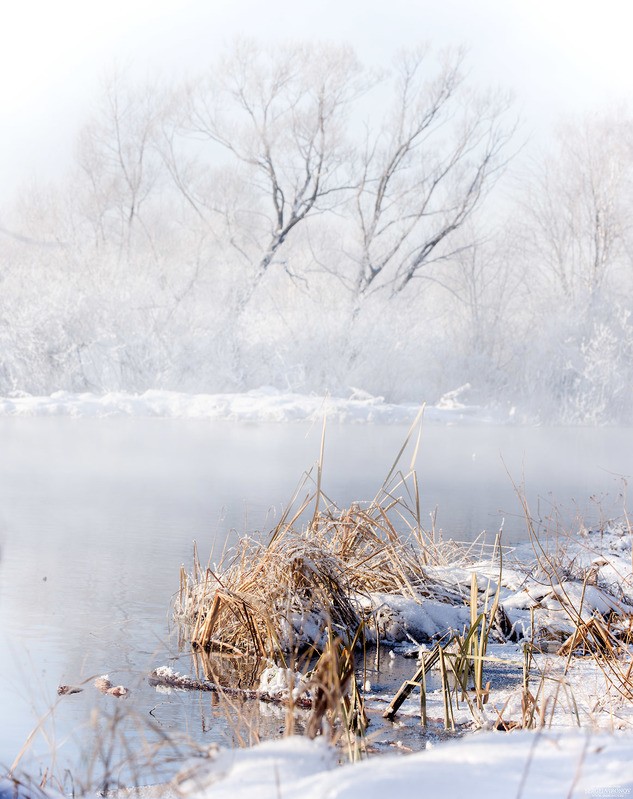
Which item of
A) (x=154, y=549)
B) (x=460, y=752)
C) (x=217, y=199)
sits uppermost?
(x=217, y=199)

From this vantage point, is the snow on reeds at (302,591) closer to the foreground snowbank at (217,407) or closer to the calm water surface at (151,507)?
the calm water surface at (151,507)

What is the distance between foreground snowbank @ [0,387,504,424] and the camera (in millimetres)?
19297

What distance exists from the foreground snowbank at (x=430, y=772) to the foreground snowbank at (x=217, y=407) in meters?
17.4

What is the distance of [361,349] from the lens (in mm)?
21828

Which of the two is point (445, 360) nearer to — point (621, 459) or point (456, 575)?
point (621, 459)

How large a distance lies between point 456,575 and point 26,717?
2252 mm

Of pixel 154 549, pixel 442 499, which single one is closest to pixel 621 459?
pixel 442 499

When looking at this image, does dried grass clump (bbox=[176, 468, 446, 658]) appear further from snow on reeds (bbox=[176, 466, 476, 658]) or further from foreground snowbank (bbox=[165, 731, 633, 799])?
foreground snowbank (bbox=[165, 731, 633, 799])

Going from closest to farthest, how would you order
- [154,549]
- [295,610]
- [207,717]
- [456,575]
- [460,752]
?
[460,752], [207,717], [295,610], [456,575], [154,549]

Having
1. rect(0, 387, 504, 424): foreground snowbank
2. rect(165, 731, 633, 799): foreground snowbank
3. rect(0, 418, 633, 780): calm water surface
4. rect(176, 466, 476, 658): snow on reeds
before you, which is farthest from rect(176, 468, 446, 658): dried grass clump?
rect(0, 387, 504, 424): foreground snowbank

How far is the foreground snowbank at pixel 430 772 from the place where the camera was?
4.28 feet

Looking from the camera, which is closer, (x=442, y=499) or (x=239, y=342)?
(x=442, y=499)

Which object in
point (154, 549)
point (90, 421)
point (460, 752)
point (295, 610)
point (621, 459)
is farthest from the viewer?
point (90, 421)

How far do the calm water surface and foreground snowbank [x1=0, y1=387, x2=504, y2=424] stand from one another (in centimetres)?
99
